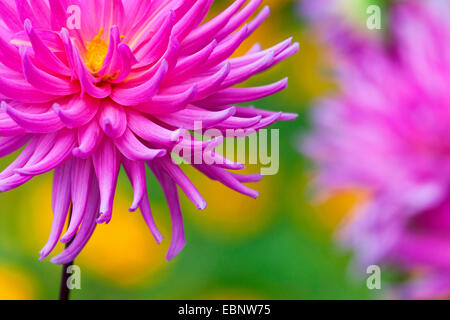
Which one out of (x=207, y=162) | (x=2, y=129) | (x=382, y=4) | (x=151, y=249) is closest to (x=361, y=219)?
(x=382, y=4)

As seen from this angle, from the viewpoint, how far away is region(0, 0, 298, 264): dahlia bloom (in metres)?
0.51

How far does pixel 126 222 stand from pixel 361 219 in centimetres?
75

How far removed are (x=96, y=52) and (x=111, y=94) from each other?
46mm

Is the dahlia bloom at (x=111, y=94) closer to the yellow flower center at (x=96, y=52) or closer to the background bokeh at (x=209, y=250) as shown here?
the yellow flower center at (x=96, y=52)

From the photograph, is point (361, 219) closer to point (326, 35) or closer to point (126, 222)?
point (326, 35)

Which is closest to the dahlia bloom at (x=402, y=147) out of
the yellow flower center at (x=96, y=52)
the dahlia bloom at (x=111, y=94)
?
the dahlia bloom at (x=111, y=94)

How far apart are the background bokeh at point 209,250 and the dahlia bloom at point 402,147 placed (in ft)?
1.26

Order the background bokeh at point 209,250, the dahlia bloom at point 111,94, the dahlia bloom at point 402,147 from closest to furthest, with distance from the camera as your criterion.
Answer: the dahlia bloom at point 111,94 < the dahlia bloom at point 402,147 < the background bokeh at point 209,250

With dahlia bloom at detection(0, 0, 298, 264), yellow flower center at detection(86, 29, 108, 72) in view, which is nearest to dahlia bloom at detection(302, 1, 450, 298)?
dahlia bloom at detection(0, 0, 298, 264)

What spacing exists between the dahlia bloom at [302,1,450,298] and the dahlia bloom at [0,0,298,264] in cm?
32

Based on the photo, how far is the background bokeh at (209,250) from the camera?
1445mm

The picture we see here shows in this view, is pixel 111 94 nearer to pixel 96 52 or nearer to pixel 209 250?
pixel 96 52

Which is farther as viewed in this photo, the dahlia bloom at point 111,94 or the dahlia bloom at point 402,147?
the dahlia bloom at point 402,147

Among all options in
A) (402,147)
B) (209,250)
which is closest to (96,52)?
(402,147)
